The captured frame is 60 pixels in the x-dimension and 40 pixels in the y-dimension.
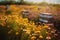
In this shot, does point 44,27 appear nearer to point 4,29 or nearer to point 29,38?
point 29,38

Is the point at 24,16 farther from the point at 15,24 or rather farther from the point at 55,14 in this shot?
the point at 55,14

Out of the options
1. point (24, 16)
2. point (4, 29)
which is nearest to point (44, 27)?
point (24, 16)

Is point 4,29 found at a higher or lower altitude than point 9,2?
lower

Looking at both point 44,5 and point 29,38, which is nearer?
point 29,38

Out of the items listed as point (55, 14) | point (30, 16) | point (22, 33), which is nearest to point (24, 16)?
point (30, 16)

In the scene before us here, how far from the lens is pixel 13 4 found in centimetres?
249

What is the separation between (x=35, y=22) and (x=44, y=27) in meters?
0.14

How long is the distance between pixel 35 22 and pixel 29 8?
0.21 meters

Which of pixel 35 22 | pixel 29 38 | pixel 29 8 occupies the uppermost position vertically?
pixel 29 8

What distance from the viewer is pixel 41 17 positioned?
2.44 meters

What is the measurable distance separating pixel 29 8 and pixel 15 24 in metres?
0.29

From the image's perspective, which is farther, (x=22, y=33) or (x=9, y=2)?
(x=9, y=2)

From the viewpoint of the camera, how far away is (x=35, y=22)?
7.94 ft

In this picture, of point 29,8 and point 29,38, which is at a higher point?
point 29,8
